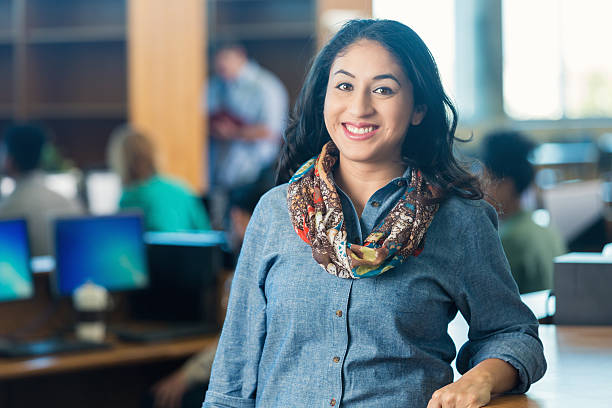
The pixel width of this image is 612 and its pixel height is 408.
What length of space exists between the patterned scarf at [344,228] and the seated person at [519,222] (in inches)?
53.7

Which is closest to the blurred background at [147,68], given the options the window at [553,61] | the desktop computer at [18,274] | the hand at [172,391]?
the window at [553,61]

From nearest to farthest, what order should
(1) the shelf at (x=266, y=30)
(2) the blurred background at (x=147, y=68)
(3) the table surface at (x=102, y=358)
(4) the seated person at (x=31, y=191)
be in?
1. (3) the table surface at (x=102, y=358)
2. (4) the seated person at (x=31, y=191)
3. (2) the blurred background at (x=147, y=68)
4. (1) the shelf at (x=266, y=30)

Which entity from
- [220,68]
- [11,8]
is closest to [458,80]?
[220,68]

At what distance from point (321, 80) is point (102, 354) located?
1.79 metres

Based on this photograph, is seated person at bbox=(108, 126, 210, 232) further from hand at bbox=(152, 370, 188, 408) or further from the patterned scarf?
the patterned scarf

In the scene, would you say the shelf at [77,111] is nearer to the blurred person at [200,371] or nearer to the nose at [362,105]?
the blurred person at [200,371]

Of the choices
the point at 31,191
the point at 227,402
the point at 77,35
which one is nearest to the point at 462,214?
the point at 227,402

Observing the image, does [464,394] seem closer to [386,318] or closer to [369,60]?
[386,318]

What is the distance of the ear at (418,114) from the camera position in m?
1.37

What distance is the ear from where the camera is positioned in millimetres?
1365

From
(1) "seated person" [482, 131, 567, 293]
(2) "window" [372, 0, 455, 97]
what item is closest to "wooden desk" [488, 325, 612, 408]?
(1) "seated person" [482, 131, 567, 293]

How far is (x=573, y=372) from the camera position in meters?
1.41

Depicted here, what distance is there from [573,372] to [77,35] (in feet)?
19.9

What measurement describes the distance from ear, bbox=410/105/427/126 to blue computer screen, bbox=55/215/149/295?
6.60ft
